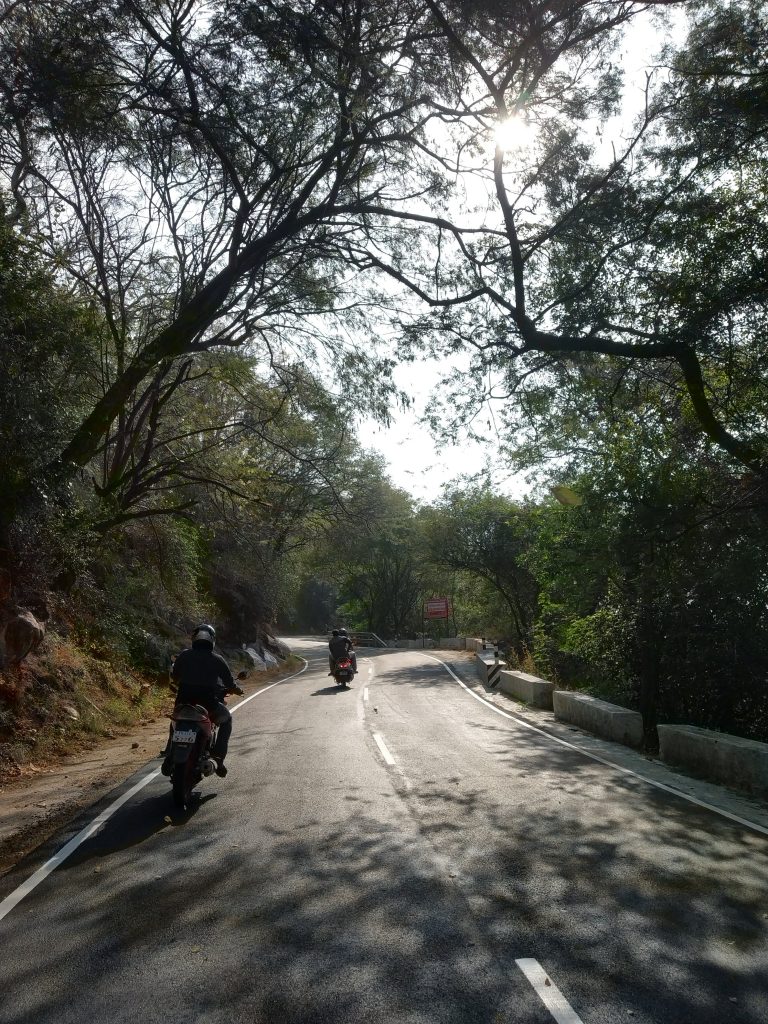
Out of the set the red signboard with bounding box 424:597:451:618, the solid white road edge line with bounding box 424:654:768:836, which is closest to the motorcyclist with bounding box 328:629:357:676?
the solid white road edge line with bounding box 424:654:768:836

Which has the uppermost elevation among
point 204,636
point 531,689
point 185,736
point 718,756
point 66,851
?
point 204,636

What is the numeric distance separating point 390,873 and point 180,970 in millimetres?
1973

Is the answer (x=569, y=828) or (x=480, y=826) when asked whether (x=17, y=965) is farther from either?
(x=569, y=828)

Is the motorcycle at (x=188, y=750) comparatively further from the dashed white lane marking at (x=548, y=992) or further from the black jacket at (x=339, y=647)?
the black jacket at (x=339, y=647)

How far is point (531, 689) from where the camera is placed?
20078 mm

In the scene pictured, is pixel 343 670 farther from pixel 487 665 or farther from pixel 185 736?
pixel 185 736

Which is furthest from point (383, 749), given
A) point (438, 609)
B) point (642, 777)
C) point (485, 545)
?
point (438, 609)

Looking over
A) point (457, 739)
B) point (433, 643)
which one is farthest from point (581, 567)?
point (433, 643)

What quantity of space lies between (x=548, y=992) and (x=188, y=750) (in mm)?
5017

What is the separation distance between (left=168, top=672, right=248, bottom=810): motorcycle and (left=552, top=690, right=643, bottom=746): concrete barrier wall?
7645 mm

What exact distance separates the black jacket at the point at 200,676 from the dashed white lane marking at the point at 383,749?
9.21 ft

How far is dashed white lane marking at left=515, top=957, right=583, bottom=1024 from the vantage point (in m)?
3.72

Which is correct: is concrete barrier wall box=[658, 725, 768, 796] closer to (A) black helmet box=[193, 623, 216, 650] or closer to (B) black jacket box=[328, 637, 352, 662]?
(A) black helmet box=[193, 623, 216, 650]

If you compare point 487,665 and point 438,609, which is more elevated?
point 438,609
